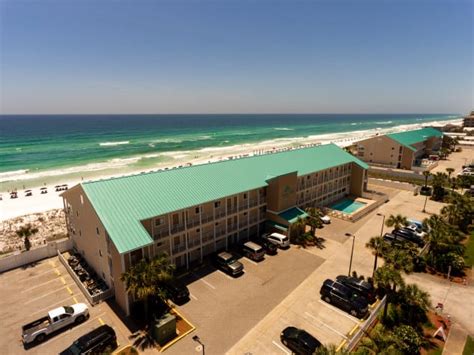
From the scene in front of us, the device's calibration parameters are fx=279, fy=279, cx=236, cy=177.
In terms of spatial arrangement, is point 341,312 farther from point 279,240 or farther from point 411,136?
point 411,136

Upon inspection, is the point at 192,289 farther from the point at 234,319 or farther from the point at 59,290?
the point at 59,290

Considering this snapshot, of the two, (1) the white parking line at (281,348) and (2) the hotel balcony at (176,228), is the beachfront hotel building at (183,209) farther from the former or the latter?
(1) the white parking line at (281,348)

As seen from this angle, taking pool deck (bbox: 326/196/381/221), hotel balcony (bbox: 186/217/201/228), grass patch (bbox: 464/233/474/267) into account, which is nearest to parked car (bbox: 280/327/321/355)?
hotel balcony (bbox: 186/217/201/228)

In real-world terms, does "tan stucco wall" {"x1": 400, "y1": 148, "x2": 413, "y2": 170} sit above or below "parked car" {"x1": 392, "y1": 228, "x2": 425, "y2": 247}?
above

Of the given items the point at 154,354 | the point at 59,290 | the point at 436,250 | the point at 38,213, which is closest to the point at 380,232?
the point at 436,250

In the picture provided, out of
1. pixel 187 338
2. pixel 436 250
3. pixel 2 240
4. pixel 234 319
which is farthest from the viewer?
pixel 2 240

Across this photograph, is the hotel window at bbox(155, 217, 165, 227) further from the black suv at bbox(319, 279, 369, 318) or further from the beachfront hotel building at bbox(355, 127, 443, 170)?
the beachfront hotel building at bbox(355, 127, 443, 170)

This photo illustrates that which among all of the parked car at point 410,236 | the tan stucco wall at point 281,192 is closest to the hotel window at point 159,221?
the tan stucco wall at point 281,192
